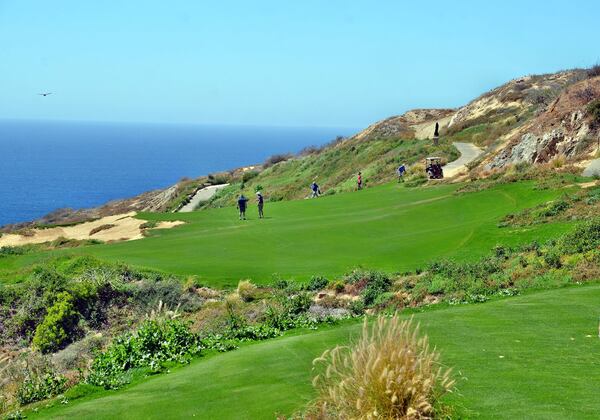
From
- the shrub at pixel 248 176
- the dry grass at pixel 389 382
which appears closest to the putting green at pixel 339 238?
the dry grass at pixel 389 382

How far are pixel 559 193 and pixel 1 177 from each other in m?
190

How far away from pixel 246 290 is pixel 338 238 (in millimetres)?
8296

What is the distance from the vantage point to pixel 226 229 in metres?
36.1

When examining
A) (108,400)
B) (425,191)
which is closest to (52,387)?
(108,400)

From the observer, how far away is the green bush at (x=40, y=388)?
12.8 metres

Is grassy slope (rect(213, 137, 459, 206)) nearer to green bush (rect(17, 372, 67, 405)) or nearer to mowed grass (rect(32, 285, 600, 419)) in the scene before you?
mowed grass (rect(32, 285, 600, 419))

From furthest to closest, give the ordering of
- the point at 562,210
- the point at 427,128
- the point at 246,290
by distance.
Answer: the point at 427,128
the point at 562,210
the point at 246,290

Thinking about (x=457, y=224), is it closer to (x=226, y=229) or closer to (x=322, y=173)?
(x=226, y=229)

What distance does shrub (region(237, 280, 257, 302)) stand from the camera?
2288 centimetres

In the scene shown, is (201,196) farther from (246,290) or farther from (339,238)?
(246,290)

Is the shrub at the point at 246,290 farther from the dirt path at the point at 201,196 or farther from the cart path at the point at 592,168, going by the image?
the dirt path at the point at 201,196

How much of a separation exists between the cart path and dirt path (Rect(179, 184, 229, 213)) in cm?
4319

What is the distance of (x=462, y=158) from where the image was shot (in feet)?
181

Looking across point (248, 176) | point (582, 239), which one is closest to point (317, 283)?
point (582, 239)
